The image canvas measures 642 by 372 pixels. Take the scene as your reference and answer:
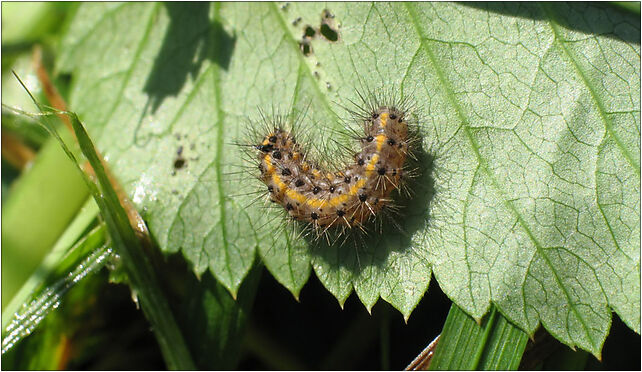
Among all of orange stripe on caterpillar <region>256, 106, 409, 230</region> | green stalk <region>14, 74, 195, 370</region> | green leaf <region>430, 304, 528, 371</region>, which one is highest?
orange stripe on caterpillar <region>256, 106, 409, 230</region>

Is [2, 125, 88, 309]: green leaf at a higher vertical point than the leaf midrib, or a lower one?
lower

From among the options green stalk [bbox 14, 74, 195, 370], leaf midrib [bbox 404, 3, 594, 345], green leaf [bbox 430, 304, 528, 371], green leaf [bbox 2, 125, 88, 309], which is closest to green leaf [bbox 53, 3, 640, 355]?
leaf midrib [bbox 404, 3, 594, 345]

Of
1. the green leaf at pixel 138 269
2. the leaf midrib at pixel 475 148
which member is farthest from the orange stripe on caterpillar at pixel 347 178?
the green leaf at pixel 138 269

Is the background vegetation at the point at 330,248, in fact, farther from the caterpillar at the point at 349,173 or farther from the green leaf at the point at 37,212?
the caterpillar at the point at 349,173

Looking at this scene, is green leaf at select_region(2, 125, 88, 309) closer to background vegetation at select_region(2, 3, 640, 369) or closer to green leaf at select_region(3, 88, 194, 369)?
background vegetation at select_region(2, 3, 640, 369)

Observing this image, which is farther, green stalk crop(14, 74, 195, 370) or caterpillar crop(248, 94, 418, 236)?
green stalk crop(14, 74, 195, 370)

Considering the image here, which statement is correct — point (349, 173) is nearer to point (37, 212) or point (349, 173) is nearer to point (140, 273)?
point (140, 273)

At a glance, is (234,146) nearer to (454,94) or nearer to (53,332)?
(454,94)
